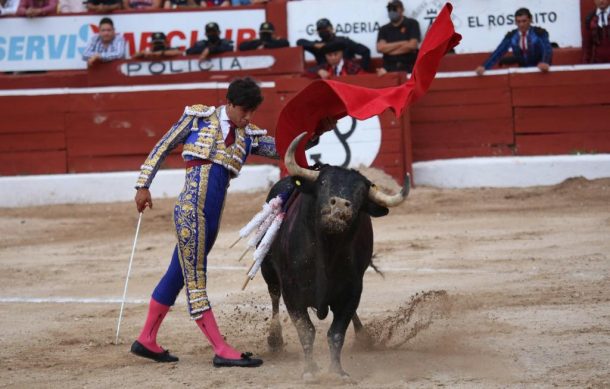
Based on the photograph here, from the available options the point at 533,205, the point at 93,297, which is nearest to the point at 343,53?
the point at 533,205

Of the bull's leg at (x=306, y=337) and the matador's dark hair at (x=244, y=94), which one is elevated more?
the matador's dark hair at (x=244, y=94)

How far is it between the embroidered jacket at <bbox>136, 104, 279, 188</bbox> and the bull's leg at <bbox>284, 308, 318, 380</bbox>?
68cm

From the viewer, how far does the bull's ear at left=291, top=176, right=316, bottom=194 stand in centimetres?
445

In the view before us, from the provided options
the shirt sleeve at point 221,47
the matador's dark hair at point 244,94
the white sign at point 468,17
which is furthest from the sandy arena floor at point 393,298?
the white sign at point 468,17

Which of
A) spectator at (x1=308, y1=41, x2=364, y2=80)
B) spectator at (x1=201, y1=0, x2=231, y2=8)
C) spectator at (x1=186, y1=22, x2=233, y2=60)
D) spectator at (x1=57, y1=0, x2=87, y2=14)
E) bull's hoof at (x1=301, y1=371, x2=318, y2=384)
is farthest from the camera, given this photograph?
spectator at (x1=57, y1=0, x2=87, y2=14)

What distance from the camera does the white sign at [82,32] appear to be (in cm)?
1044

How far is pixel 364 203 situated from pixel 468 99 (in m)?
5.90

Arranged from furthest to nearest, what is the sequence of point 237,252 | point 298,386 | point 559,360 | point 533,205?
point 533,205 → point 237,252 → point 559,360 → point 298,386

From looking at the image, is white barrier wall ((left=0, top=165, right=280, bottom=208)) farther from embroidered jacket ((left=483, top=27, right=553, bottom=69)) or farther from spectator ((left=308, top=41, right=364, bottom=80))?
embroidered jacket ((left=483, top=27, right=553, bottom=69))

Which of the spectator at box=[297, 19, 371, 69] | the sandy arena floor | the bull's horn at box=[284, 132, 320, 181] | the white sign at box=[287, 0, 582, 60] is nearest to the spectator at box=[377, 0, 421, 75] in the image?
the spectator at box=[297, 19, 371, 69]

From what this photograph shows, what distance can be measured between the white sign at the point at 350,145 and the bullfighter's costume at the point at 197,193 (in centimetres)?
483

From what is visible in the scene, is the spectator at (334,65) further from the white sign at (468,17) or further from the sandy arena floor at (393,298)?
the sandy arena floor at (393,298)

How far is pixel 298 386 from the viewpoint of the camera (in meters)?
4.36

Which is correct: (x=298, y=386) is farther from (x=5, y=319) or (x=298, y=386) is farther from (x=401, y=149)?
(x=401, y=149)
